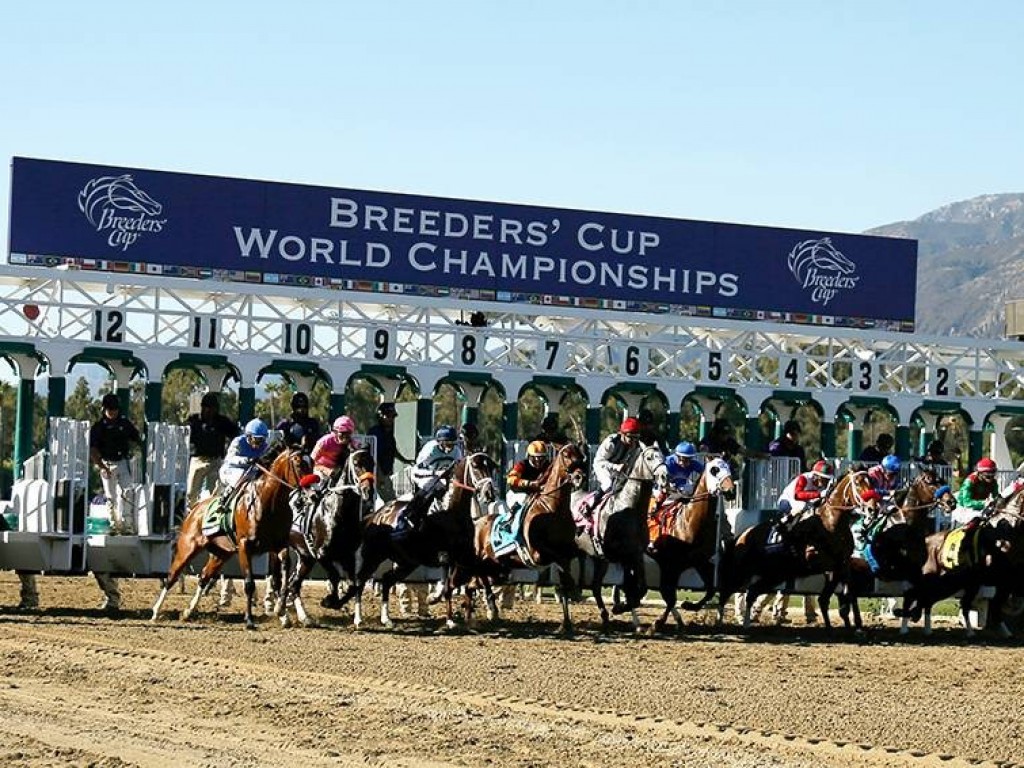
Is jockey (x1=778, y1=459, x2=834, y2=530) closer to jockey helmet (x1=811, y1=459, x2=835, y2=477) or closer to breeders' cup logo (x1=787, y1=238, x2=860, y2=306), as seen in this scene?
jockey helmet (x1=811, y1=459, x2=835, y2=477)

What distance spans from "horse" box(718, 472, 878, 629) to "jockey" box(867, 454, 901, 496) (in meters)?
0.36

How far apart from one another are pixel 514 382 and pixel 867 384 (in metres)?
5.69

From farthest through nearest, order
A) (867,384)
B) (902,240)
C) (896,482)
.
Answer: (902,240) → (867,384) → (896,482)

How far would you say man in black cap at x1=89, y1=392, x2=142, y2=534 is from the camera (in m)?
22.0

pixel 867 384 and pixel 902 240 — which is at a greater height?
pixel 902 240

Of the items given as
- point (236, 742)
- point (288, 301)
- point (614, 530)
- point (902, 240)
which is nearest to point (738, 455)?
point (614, 530)

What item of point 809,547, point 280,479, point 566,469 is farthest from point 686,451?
point 280,479

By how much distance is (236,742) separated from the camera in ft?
38.0

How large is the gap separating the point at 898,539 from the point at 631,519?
312 centimetres

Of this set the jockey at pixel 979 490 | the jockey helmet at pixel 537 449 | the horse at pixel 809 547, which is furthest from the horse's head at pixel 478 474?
the jockey at pixel 979 490

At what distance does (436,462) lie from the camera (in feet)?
69.5

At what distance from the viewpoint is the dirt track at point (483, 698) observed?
11.5 metres

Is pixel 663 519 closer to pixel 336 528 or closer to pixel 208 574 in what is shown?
pixel 336 528

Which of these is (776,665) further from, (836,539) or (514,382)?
(514,382)
